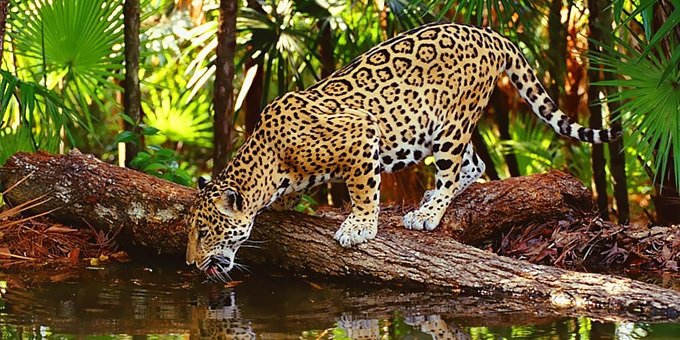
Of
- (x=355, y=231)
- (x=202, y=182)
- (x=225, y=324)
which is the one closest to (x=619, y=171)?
(x=355, y=231)

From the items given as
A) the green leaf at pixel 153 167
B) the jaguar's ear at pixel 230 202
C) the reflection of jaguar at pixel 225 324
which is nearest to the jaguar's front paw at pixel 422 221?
the jaguar's ear at pixel 230 202

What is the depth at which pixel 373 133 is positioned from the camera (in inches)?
266

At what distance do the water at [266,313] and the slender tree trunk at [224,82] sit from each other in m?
2.21

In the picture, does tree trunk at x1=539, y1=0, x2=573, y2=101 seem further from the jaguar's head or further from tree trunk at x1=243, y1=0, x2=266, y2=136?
the jaguar's head

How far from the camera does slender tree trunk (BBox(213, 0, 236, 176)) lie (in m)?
8.71

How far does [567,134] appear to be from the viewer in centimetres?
739

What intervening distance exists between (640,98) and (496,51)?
1024mm

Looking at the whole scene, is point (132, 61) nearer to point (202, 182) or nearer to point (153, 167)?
point (153, 167)

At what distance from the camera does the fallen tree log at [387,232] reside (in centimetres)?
588

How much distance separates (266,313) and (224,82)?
3416 millimetres

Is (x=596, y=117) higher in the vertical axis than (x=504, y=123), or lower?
lower

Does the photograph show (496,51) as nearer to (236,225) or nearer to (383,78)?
(383,78)

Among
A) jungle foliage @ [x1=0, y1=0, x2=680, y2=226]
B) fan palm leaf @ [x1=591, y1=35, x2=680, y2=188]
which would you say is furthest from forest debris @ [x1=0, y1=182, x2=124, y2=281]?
fan palm leaf @ [x1=591, y1=35, x2=680, y2=188]

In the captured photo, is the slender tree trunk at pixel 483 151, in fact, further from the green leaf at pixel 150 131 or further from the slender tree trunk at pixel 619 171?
the green leaf at pixel 150 131
